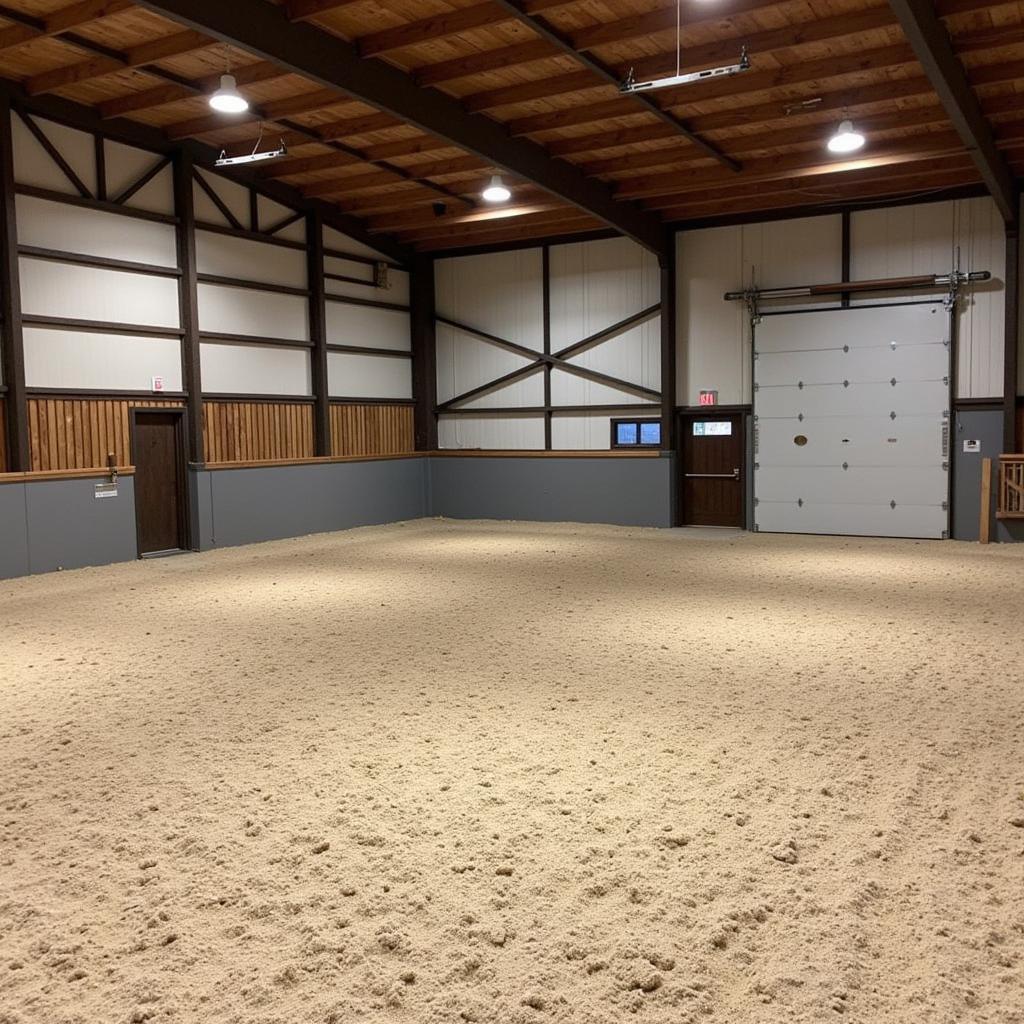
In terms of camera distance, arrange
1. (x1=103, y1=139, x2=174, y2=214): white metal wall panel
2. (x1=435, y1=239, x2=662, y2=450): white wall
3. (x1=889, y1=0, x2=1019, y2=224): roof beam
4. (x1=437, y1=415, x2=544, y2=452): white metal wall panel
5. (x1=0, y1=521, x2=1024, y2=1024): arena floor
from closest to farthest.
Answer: (x1=0, y1=521, x2=1024, y2=1024): arena floor
(x1=889, y1=0, x2=1019, y2=224): roof beam
(x1=103, y1=139, x2=174, y2=214): white metal wall panel
(x1=435, y1=239, x2=662, y2=450): white wall
(x1=437, y1=415, x2=544, y2=452): white metal wall panel

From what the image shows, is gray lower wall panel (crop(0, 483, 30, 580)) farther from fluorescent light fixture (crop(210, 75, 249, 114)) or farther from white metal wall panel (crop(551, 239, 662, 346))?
white metal wall panel (crop(551, 239, 662, 346))

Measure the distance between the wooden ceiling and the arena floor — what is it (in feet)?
16.1

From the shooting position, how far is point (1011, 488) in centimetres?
1261

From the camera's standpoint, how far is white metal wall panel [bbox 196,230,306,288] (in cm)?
1303

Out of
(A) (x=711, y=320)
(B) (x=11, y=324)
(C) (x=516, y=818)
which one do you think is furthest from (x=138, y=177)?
(C) (x=516, y=818)

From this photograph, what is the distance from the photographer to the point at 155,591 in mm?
9453

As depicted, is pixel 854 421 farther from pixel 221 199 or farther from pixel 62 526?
pixel 62 526

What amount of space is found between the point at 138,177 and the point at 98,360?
2418 millimetres

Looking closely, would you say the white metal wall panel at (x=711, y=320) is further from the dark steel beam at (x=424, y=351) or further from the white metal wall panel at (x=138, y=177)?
the white metal wall panel at (x=138, y=177)

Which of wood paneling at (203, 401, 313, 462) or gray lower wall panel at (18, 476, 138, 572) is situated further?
wood paneling at (203, 401, 313, 462)

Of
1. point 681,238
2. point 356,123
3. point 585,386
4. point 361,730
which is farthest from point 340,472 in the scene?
point 361,730

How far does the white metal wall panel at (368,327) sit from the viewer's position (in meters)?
15.3

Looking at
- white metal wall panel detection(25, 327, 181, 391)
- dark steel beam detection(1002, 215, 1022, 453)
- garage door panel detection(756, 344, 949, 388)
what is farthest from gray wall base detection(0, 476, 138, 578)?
dark steel beam detection(1002, 215, 1022, 453)

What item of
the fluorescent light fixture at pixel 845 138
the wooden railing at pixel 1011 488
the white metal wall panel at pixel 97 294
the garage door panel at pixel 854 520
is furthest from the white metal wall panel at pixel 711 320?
the white metal wall panel at pixel 97 294
